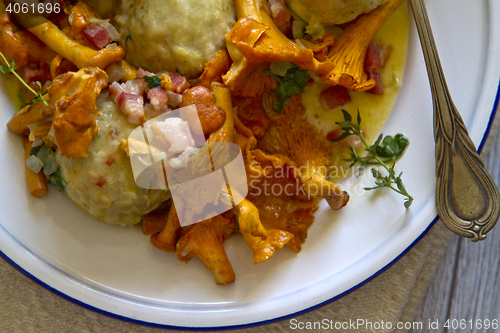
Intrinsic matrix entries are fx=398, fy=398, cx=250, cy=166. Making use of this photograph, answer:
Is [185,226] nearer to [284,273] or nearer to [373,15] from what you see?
[284,273]

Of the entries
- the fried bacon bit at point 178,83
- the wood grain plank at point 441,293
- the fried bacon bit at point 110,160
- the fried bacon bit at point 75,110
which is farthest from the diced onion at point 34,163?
the wood grain plank at point 441,293

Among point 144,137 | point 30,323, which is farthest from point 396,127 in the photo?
point 30,323

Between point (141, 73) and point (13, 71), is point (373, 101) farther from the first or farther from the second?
point (13, 71)

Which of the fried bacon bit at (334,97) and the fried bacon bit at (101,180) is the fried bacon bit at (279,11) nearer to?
the fried bacon bit at (334,97)

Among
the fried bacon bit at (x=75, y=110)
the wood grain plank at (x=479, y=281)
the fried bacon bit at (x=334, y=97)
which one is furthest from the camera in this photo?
the wood grain plank at (x=479, y=281)

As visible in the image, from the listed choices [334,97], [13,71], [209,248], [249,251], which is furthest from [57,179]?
[334,97]

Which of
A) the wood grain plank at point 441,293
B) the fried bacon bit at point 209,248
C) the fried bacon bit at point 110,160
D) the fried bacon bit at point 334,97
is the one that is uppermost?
the fried bacon bit at point 334,97
